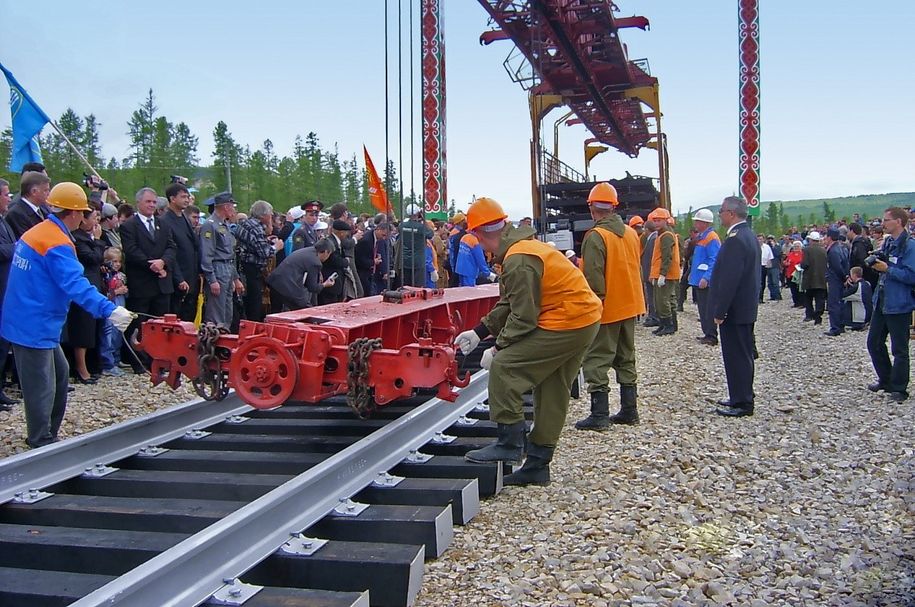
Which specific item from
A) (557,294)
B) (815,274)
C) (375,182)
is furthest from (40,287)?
(815,274)

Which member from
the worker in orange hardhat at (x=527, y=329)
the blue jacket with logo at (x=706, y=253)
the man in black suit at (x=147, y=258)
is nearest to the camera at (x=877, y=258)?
the blue jacket with logo at (x=706, y=253)

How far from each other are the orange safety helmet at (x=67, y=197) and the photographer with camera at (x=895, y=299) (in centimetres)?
689

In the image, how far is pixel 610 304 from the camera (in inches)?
240

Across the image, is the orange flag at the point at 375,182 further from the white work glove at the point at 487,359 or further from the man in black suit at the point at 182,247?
the white work glove at the point at 487,359

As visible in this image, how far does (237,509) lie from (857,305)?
42.5 feet

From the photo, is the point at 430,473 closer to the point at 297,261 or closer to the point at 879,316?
the point at 297,261

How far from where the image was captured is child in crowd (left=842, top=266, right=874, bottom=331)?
12921mm

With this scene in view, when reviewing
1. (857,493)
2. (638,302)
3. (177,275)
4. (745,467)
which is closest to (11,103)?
(177,275)

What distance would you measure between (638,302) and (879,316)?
308 centimetres

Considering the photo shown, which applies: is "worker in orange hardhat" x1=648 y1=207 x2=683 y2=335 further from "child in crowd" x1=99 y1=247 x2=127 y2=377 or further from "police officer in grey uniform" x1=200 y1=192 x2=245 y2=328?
"child in crowd" x1=99 y1=247 x2=127 y2=377

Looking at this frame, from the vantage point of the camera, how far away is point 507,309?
4500mm

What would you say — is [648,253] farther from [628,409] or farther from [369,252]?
[628,409]

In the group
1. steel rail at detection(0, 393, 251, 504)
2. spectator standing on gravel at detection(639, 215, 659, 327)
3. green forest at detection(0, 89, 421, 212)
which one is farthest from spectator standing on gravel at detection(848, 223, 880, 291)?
green forest at detection(0, 89, 421, 212)

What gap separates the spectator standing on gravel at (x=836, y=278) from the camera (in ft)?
42.4
